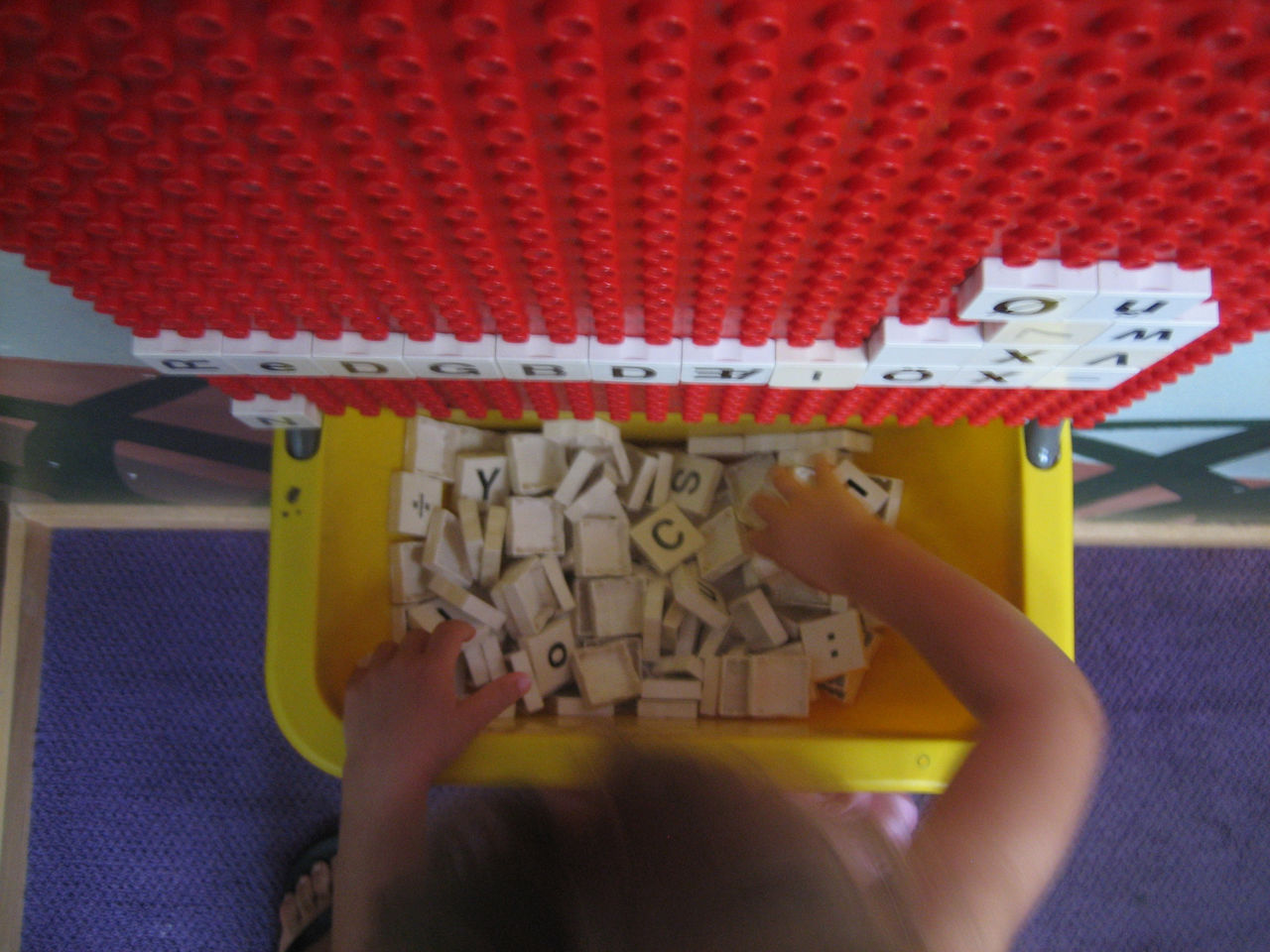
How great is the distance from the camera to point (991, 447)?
0.82 m

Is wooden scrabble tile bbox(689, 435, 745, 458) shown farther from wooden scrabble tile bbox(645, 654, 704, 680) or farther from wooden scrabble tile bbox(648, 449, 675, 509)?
wooden scrabble tile bbox(645, 654, 704, 680)

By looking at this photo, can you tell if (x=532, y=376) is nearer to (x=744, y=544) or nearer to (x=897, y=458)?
A: (x=744, y=544)

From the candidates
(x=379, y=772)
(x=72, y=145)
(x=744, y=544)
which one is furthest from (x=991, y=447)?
(x=72, y=145)

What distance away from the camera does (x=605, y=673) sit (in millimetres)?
821

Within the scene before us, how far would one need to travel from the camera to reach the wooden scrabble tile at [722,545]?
85cm

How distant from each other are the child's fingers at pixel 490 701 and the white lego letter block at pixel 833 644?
28 centimetres

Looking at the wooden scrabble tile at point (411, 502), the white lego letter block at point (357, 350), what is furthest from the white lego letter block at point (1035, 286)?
the wooden scrabble tile at point (411, 502)

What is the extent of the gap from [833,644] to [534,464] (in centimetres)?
35

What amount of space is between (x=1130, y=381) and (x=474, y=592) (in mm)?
611

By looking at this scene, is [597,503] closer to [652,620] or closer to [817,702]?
[652,620]

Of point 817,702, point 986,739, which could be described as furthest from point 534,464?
point 986,739

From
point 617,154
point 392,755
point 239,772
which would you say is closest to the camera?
point 617,154

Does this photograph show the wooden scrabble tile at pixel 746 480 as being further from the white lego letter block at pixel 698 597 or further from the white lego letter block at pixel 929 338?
the white lego letter block at pixel 929 338

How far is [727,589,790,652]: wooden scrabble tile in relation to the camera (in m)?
0.84
